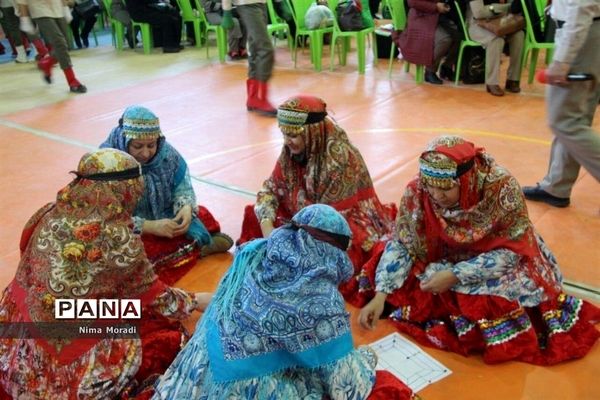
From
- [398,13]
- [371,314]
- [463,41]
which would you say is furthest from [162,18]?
[371,314]

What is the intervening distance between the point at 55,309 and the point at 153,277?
31 cm

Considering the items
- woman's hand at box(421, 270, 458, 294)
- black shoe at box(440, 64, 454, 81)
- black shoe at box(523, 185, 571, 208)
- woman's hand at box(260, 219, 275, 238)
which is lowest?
black shoe at box(523, 185, 571, 208)

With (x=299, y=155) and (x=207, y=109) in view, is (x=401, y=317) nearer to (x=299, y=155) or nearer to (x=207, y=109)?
(x=299, y=155)

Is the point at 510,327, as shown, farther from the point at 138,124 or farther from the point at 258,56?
the point at 258,56

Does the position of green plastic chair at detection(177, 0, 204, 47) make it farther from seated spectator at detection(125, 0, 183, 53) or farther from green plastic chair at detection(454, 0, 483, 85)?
green plastic chair at detection(454, 0, 483, 85)

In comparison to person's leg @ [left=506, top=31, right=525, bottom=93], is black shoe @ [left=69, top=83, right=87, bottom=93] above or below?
below

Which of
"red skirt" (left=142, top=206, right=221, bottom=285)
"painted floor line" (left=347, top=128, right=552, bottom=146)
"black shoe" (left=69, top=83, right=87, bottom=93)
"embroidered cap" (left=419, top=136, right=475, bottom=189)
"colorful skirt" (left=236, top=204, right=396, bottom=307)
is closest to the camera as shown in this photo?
"embroidered cap" (left=419, top=136, right=475, bottom=189)

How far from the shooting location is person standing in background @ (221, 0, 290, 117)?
16.9 feet

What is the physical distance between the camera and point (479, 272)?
2.06 metres

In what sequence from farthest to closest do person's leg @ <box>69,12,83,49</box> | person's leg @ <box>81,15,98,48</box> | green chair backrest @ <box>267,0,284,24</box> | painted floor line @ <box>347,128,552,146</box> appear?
person's leg @ <box>81,15,98,48</box>, person's leg @ <box>69,12,83,49</box>, green chair backrest @ <box>267,0,284,24</box>, painted floor line @ <box>347,128,552,146</box>

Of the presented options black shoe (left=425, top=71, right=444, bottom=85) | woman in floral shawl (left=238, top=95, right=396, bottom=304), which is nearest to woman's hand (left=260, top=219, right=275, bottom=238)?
woman in floral shawl (left=238, top=95, right=396, bottom=304)

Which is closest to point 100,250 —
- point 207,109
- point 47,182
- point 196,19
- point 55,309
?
point 55,309

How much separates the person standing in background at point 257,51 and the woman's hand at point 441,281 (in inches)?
131

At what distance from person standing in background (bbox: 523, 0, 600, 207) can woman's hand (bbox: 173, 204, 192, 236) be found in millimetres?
1733
